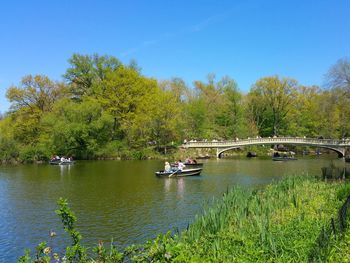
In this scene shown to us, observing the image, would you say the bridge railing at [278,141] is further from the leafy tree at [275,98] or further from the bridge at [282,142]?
the leafy tree at [275,98]

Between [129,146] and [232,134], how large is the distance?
2215cm

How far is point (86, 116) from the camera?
5316 centimetres

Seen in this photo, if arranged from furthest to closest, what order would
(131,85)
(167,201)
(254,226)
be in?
(131,85) → (167,201) → (254,226)

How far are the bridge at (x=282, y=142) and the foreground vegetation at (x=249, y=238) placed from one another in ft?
153

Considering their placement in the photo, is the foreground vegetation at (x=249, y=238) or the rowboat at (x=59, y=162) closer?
the foreground vegetation at (x=249, y=238)

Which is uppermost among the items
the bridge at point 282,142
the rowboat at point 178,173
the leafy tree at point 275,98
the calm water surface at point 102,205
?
the leafy tree at point 275,98

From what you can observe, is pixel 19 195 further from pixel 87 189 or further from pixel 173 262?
pixel 173 262

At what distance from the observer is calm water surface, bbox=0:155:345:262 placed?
14.2 metres

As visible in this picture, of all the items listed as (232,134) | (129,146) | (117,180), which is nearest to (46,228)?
(117,180)

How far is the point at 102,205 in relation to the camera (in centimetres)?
1977

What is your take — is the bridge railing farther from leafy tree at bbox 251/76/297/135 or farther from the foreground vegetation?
the foreground vegetation

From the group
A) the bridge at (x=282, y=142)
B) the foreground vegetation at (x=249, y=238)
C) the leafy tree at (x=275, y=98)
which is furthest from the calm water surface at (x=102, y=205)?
the leafy tree at (x=275, y=98)

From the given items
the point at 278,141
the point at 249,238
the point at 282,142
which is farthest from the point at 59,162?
the point at 249,238

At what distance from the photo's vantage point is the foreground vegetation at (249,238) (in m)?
7.14
